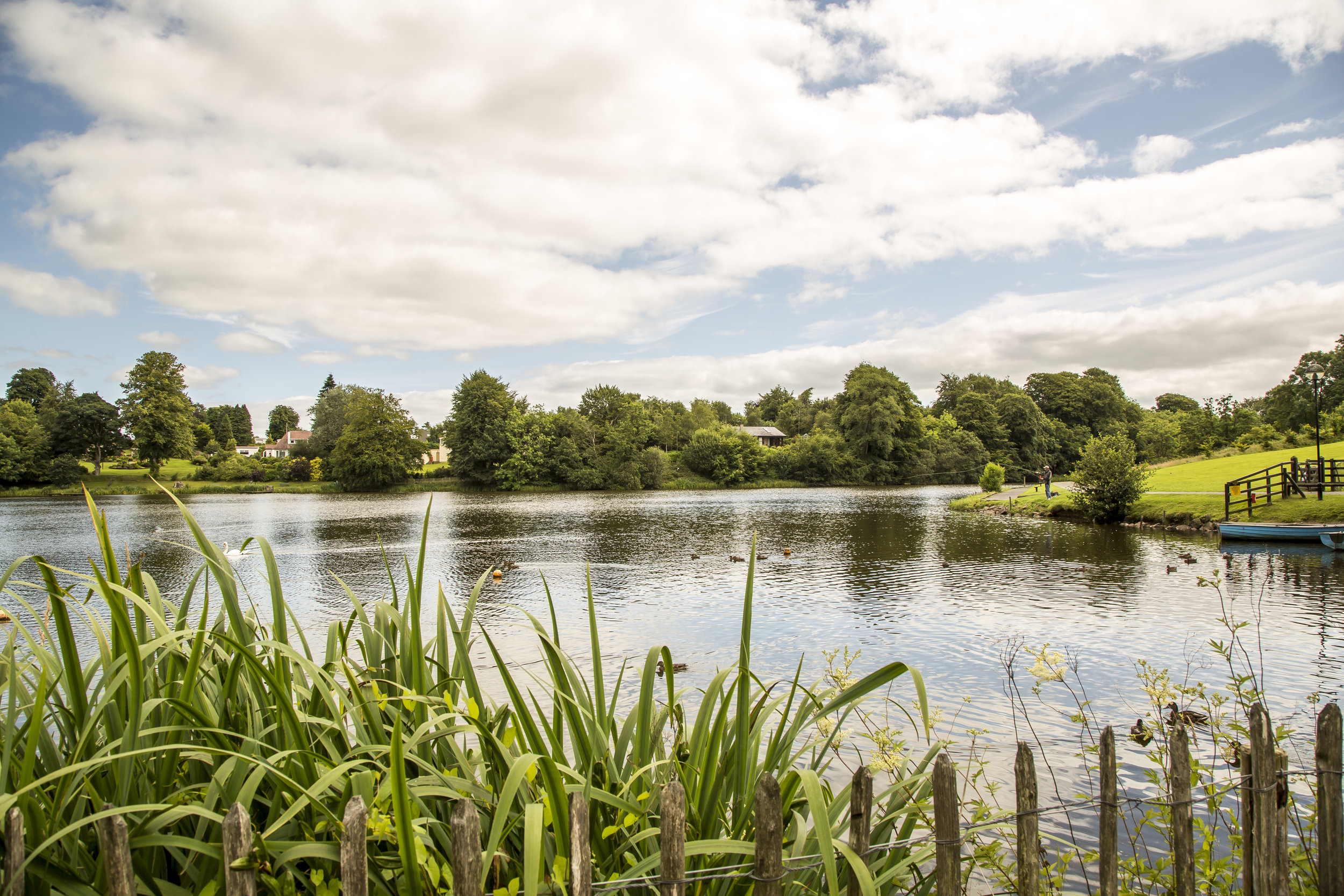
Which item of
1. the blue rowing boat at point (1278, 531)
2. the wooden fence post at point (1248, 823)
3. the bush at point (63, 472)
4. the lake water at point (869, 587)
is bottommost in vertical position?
the lake water at point (869, 587)

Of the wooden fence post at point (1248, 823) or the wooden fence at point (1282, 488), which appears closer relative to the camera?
the wooden fence post at point (1248, 823)

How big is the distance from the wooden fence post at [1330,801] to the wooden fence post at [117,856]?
3.41 m

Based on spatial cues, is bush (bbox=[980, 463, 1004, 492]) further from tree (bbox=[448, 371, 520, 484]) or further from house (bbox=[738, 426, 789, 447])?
house (bbox=[738, 426, 789, 447])

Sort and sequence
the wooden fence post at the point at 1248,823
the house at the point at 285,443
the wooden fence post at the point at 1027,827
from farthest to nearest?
the house at the point at 285,443, the wooden fence post at the point at 1248,823, the wooden fence post at the point at 1027,827

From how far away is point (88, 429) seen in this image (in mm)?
66125

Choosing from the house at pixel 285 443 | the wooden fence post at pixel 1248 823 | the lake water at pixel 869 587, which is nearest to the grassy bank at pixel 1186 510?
the lake water at pixel 869 587

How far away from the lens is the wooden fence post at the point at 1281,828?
2.35 m

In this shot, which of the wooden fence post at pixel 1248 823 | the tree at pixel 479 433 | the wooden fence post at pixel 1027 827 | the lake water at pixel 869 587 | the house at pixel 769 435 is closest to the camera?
the wooden fence post at pixel 1027 827

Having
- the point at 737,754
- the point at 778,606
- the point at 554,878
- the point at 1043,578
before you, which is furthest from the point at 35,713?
the point at 1043,578

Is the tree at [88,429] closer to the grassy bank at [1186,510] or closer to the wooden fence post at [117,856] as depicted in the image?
the grassy bank at [1186,510]

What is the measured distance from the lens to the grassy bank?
2102cm

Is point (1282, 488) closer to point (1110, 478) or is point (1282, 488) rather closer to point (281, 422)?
point (1110, 478)

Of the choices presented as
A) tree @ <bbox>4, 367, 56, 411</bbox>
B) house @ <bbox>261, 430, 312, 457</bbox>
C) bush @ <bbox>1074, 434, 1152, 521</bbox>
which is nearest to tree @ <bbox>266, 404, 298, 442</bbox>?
house @ <bbox>261, 430, 312, 457</bbox>

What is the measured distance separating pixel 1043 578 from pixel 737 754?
1670 cm
